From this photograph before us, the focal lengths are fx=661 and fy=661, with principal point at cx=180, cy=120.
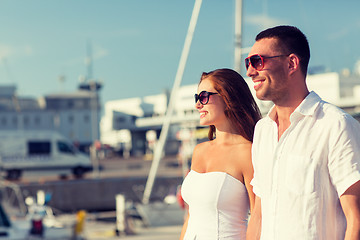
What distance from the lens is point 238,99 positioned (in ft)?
10.8

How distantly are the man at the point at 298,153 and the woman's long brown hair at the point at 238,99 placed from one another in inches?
25.4

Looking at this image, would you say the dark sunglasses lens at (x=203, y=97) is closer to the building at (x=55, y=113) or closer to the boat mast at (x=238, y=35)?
the boat mast at (x=238, y=35)

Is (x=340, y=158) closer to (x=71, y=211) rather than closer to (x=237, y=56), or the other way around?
(x=237, y=56)

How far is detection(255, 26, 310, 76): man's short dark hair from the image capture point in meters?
2.48

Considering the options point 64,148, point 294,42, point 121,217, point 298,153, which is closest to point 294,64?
point 294,42

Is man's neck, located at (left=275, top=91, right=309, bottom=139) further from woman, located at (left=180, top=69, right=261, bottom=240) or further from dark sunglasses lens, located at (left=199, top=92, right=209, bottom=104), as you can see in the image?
dark sunglasses lens, located at (left=199, top=92, right=209, bottom=104)

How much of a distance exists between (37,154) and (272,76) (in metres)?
37.1

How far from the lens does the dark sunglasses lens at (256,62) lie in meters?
2.51

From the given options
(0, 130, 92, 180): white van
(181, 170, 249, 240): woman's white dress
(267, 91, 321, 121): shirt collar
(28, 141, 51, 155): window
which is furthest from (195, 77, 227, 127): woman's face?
(28, 141, 51, 155): window

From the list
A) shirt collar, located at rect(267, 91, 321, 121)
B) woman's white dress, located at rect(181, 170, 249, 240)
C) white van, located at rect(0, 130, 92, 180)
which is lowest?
white van, located at rect(0, 130, 92, 180)

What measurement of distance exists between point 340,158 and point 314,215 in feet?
0.73

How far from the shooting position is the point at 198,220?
326 cm

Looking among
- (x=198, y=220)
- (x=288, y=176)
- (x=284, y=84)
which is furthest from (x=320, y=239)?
(x=198, y=220)

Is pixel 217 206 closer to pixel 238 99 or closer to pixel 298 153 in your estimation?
pixel 238 99
